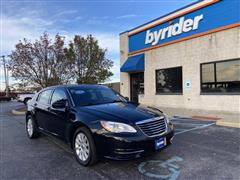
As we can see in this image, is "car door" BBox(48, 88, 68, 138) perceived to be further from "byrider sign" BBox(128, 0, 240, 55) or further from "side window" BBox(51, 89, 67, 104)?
"byrider sign" BBox(128, 0, 240, 55)

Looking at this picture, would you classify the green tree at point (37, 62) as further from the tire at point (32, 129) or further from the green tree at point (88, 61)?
the tire at point (32, 129)

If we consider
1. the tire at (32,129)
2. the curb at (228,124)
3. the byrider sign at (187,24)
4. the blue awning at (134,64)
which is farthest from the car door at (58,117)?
the blue awning at (134,64)

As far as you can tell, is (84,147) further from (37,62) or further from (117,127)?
(37,62)

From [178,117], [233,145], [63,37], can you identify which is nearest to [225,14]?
[178,117]

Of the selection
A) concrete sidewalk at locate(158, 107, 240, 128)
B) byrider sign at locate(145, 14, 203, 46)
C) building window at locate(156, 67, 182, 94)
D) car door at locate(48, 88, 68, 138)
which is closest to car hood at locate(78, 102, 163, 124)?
car door at locate(48, 88, 68, 138)

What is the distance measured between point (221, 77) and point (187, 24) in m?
3.47

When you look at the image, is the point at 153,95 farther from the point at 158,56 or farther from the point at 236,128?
the point at 236,128

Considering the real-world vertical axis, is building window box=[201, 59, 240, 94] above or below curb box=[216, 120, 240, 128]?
above

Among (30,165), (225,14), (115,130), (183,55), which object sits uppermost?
(225,14)

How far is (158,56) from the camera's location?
13.5m

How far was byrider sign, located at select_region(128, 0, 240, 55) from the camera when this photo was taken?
9.98m

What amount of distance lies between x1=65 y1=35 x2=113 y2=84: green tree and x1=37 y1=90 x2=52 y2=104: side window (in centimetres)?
1324

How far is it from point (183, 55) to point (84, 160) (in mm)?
9438

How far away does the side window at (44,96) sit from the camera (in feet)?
19.4
